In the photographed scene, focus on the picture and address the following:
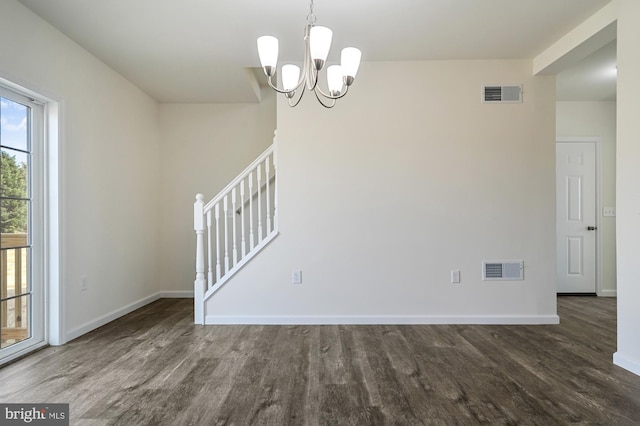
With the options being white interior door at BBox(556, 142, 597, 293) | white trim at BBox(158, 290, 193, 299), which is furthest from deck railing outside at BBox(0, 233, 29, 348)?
white interior door at BBox(556, 142, 597, 293)

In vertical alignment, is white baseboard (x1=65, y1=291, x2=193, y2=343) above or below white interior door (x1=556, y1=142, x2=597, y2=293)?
below

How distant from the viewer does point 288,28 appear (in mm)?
2889

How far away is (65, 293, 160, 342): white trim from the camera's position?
310 centimetres

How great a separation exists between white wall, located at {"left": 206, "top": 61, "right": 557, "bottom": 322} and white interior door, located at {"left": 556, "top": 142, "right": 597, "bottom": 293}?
61.2 inches

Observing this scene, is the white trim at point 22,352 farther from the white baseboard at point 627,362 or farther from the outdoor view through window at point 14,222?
the white baseboard at point 627,362

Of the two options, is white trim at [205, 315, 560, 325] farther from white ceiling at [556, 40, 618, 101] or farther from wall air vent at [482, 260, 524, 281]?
white ceiling at [556, 40, 618, 101]

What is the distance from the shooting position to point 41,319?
113 inches

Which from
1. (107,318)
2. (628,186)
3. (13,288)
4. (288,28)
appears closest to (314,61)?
(288,28)

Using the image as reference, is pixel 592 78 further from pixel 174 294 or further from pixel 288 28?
pixel 174 294

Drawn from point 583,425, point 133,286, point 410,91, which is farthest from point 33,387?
point 410,91

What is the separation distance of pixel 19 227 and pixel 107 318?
4.37 feet

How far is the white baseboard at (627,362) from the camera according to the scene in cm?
237

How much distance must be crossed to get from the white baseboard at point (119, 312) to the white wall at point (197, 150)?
0.08 metres

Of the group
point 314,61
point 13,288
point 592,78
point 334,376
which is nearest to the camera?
point 314,61
